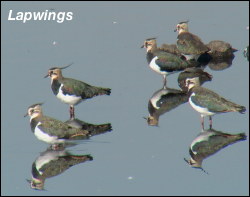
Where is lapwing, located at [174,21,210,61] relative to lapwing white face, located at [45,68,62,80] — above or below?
above

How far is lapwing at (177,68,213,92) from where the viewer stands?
86.7 ft

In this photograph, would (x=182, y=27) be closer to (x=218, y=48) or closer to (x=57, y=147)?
(x=218, y=48)

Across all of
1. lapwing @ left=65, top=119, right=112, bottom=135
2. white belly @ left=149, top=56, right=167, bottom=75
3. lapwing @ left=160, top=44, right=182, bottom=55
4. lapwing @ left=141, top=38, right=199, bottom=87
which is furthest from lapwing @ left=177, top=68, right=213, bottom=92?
lapwing @ left=65, top=119, right=112, bottom=135

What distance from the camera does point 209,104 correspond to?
21734 millimetres

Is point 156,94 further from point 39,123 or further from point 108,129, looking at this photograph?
point 39,123

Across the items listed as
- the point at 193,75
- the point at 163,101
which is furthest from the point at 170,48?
the point at 163,101

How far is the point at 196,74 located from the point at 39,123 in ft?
25.0

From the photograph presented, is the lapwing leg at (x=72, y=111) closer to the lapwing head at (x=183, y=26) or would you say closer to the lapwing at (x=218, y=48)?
the lapwing head at (x=183, y=26)

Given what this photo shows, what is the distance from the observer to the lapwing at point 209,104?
21.5 metres

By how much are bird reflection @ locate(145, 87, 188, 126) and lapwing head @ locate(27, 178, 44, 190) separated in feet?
14.3

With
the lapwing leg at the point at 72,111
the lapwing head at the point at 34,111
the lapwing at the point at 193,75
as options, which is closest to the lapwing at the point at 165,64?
the lapwing at the point at 193,75

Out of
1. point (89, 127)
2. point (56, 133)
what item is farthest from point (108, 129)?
point (56, 133)

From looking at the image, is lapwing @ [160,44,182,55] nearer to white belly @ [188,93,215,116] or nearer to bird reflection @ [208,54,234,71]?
bird reflection @ [208,54,234,71]

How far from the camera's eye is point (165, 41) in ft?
104
